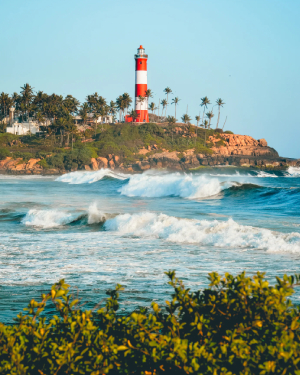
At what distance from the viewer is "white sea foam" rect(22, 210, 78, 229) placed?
16.2m

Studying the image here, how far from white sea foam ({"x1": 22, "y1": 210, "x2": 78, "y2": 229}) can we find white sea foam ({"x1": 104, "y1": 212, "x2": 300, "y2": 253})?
213 cm

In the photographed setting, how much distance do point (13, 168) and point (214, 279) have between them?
71.7 meters

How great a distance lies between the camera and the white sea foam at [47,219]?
53.2 feet

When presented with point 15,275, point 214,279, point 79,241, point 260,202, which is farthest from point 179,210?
point 214,279

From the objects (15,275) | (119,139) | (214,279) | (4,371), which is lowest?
(15,275)

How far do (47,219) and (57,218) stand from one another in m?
0.42

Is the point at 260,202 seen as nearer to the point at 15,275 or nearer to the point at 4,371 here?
the point at 15,275

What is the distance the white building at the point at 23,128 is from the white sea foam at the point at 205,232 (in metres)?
78.2

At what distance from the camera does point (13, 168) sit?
70.7 m

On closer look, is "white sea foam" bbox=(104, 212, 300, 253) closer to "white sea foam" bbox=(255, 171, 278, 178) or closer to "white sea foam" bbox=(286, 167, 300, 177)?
"white sea foam" bbox=(255, 171, 278, 178)

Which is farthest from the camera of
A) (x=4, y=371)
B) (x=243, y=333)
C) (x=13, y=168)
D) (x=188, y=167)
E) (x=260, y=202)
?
(x=188, y=167)

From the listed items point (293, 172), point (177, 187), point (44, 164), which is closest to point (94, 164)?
point (44, 164)

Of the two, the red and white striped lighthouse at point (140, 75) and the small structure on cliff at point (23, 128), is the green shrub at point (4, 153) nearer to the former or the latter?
the small structure on cliff at point (23, 128)

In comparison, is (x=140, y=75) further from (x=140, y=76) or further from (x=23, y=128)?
(x=23, y=128)
